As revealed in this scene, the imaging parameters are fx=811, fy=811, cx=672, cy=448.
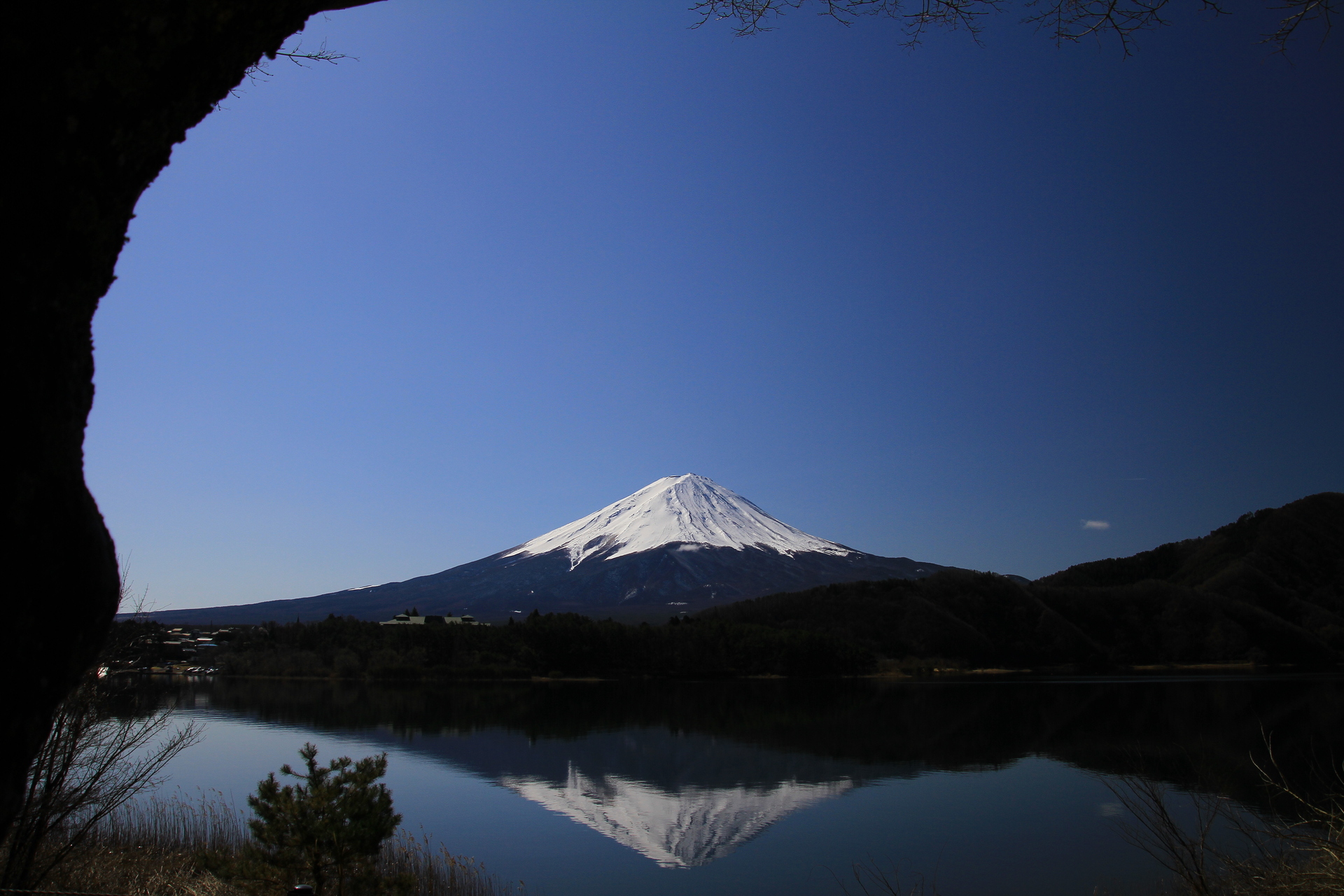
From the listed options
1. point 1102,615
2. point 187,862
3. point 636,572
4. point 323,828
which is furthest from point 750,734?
point 636,572

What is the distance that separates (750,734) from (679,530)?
14233cm

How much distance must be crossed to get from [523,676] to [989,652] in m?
48.5

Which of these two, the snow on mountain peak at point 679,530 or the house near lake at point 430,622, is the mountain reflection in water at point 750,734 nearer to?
the house near lake at point 430,622

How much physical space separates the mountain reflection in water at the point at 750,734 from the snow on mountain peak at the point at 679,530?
11110cm

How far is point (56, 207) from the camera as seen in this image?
1225 millimetres

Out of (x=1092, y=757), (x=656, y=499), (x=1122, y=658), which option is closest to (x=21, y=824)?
(x=1092, y=757)

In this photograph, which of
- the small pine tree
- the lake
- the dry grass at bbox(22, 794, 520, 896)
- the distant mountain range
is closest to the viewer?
the small pine tree

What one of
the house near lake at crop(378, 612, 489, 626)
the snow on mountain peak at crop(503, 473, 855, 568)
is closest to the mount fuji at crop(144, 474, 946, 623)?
the snow on mountain peak at crop(503, 473, 855, 568)

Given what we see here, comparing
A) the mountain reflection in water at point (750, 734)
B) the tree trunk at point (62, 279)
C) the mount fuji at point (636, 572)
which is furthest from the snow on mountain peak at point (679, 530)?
the tree trunk at point (62, 279)

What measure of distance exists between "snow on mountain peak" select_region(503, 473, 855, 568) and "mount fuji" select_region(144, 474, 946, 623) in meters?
0.38

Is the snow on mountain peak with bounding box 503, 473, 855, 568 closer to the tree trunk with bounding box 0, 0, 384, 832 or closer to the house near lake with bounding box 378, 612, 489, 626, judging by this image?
the house near lake with bounding box 378, 612, 489, 626

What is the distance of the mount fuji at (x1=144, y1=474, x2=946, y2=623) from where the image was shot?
144 meters

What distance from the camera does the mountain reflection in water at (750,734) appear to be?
23125 mm

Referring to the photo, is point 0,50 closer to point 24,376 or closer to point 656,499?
point 24,376
